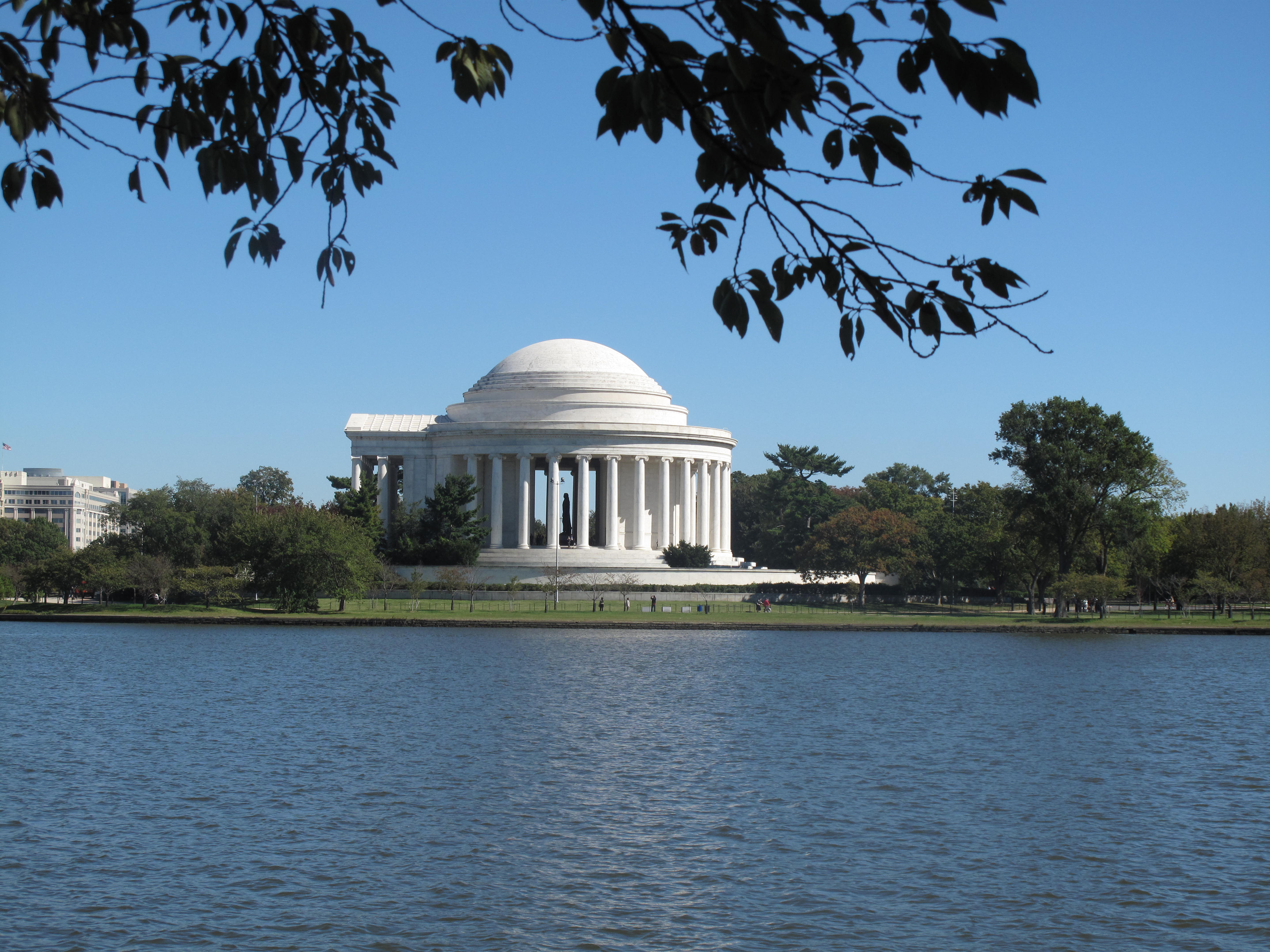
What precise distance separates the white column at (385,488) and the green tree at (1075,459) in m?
53.8

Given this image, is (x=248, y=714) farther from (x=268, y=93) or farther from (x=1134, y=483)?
(x=1134, y=483)

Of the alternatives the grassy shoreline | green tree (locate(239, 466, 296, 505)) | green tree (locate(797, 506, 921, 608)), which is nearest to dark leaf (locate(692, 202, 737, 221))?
the grassy shoreline

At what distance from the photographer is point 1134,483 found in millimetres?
82625

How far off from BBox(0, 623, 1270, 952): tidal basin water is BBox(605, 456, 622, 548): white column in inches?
2444

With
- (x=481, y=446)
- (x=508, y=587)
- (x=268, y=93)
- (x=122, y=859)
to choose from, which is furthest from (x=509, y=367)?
(x=268, y=93)

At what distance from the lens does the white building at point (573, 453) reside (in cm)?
10969

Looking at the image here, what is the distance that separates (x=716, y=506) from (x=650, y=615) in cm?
3784

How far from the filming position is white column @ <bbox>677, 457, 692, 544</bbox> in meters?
113

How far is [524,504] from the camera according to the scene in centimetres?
11000

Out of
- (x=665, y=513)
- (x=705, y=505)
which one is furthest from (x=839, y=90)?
(x=705, y=505)

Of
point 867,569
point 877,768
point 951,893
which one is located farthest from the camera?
point 867,569

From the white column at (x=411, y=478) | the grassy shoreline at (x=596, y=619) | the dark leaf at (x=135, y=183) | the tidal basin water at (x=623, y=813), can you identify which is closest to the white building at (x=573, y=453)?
the white column at (x=411, y=478)

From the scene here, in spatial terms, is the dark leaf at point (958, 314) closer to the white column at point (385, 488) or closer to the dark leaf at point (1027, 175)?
the dark leaf at point (1027, 175)

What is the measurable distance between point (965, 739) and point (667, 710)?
27.4 ft
